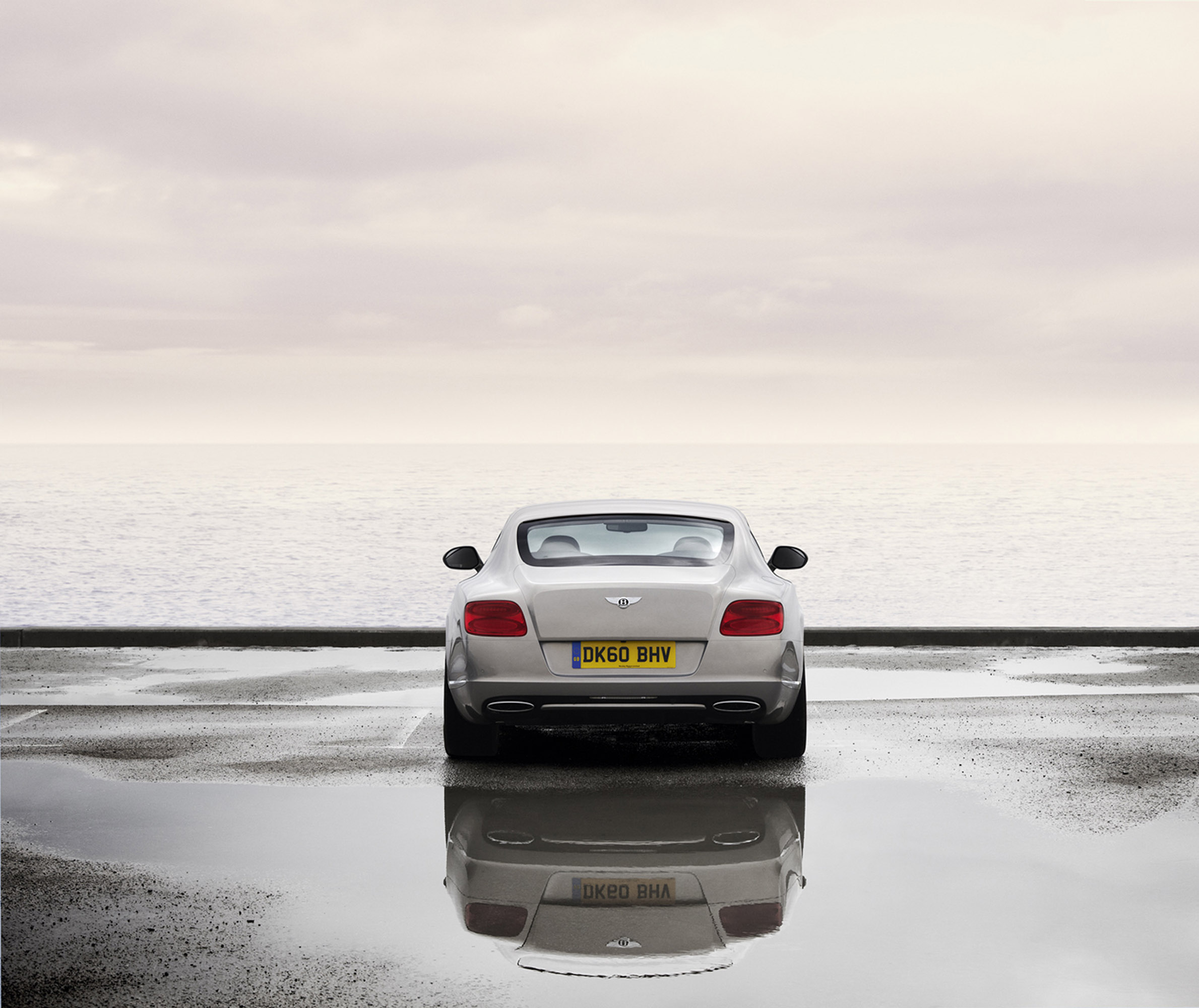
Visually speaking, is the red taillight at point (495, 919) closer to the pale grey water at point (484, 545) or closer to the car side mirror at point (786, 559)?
the car side mirror at point (786, 559)

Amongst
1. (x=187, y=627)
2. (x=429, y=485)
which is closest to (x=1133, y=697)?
(x=187, y=627)

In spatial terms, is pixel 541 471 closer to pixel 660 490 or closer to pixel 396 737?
pixel 660 490

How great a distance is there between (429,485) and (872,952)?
366 ft

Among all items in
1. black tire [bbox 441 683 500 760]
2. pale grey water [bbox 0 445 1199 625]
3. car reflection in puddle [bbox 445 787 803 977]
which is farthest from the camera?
pale grey water [bbox 0 445 1199 625]

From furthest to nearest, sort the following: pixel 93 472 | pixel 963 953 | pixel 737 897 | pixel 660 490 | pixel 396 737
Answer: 1. pixel 93 472
2. pixel 660 490
3. pixel 396 737
4. pixel 737 897
5. pixel 963 953

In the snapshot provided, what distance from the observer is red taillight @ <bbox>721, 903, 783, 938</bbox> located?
15.7 ft

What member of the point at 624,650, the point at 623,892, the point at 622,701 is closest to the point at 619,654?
the point at 624,650

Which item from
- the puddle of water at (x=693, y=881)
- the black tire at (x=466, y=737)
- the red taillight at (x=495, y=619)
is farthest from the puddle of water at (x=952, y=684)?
the red taillight at (x=495, y=619)

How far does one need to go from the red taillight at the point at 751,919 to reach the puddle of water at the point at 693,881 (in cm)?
1

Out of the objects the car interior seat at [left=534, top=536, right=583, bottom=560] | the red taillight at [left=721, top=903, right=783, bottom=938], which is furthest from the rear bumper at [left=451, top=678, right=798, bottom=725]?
the red taillight at [left=721, top=903, right=783, bottom=938]

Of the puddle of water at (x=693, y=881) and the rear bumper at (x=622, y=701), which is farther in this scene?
the rear bumper at (x=622, y=701)

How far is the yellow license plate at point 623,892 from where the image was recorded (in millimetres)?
5145

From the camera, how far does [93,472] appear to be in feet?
540

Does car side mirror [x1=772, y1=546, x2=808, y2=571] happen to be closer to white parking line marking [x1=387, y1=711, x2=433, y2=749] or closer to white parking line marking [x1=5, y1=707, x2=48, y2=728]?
white parking line marking [x1=387, y1=711, x2=433, y2=749]
